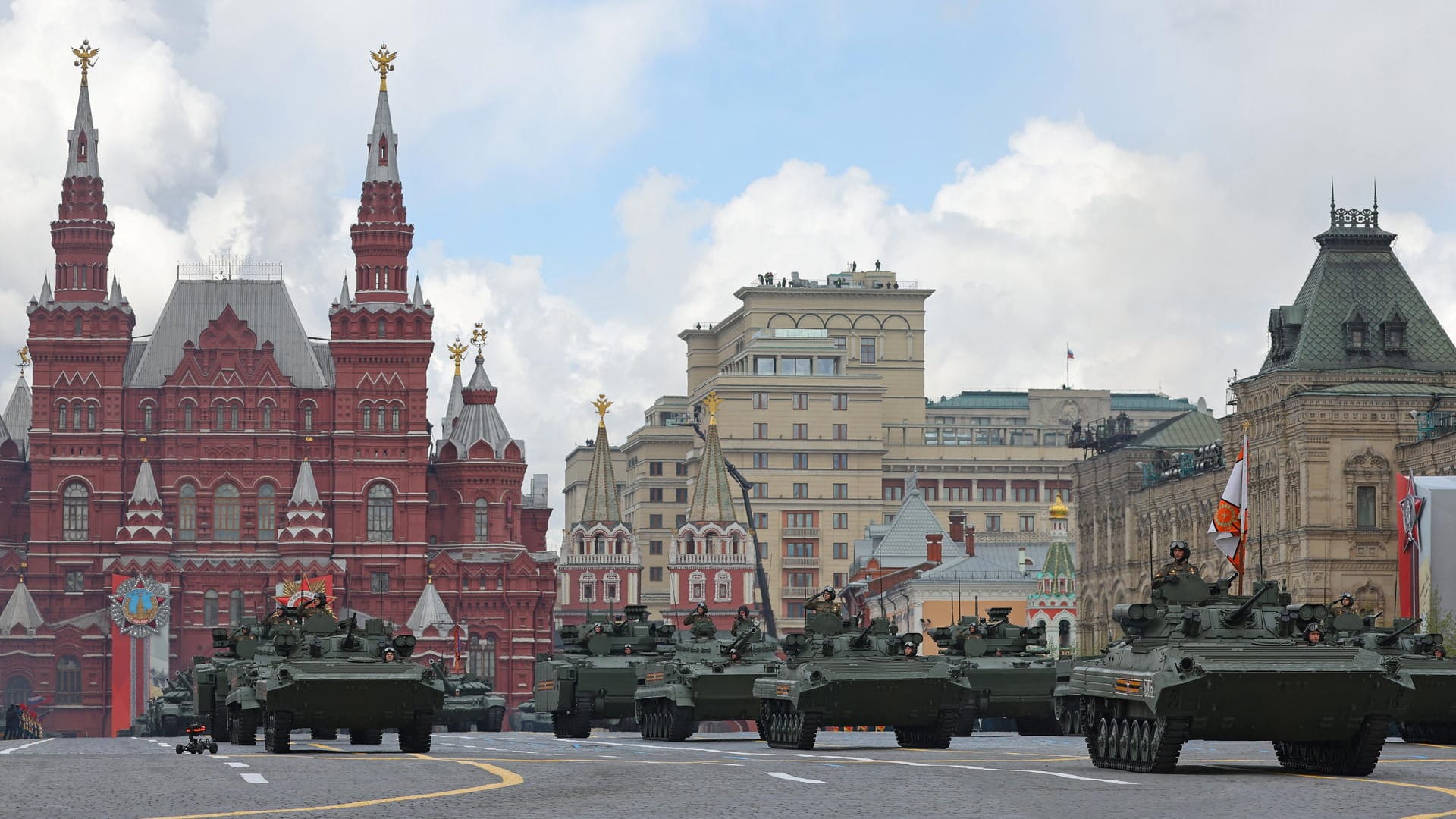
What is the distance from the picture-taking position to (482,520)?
129000 mm

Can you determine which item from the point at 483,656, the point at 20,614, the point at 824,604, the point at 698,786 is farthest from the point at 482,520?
the point at 698,786

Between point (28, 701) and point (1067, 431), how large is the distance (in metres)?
94.9

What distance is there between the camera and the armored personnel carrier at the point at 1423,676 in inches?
1334

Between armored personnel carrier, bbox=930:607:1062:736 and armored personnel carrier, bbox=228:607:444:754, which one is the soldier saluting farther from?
armored personnel carrier, bbox=930:607:1062:736

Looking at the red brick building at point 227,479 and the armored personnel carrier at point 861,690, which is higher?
the red brick building at point 227,479

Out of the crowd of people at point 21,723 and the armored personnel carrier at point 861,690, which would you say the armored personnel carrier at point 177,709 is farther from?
the armored personnel carrier at point 861,690

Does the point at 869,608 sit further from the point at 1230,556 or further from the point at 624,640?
the point at 624,640

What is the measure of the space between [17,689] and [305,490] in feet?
52.5

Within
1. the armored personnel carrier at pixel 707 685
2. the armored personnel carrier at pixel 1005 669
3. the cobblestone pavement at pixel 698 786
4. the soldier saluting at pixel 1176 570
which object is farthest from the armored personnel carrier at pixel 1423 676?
Result: the armored personnel carrier at pixel 707 685

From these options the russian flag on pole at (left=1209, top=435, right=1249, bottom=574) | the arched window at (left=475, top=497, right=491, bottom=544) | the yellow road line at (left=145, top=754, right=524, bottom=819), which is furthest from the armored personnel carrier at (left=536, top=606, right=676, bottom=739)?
the arched window at (left=475, top=497, right=491, bottom=544)

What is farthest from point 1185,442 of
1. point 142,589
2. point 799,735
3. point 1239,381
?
point 799,735

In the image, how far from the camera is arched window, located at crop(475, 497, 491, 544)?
129 m

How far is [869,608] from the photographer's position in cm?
14362

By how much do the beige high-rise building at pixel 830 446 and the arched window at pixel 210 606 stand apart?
188 feet
